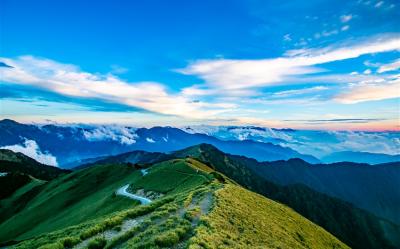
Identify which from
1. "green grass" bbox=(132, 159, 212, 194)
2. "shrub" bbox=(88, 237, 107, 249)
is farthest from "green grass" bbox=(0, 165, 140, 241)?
"shrub" bbox=(88, 237, 107, 249)

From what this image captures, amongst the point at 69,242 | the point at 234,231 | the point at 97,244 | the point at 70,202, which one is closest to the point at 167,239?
the point at 97,244

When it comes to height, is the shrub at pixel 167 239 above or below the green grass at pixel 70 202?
above

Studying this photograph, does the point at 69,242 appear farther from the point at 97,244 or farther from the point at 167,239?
the point at 167,239

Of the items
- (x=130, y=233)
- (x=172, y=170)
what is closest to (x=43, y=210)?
(x=172, y=170)

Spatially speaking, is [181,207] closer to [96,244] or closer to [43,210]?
[96,244]

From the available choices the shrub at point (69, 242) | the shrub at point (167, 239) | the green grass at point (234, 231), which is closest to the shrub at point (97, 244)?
the shrub at point (69, 242)

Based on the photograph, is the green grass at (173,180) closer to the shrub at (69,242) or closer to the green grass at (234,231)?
the green grass at (234,231)

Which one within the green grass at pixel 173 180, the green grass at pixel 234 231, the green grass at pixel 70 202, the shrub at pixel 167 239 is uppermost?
the shrub at pixel 167 239

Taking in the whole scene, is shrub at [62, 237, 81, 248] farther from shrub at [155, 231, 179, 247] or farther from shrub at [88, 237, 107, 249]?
shrub at [155, 231, 179, 247]

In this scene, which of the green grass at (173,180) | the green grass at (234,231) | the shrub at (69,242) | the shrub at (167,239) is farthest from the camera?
the green grass at (173,180)
